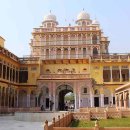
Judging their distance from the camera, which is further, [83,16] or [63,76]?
[83,16]

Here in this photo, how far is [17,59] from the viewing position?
43.2 m

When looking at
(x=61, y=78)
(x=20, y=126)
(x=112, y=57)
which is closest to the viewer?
(x=20, y=126)

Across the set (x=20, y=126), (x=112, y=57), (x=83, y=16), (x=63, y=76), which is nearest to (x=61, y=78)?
(x=63, y=76)

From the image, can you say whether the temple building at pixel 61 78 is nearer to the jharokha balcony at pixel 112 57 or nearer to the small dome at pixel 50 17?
the jharokha balcony at pixel 112 57

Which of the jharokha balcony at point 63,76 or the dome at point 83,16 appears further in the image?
the dome at point 83,16

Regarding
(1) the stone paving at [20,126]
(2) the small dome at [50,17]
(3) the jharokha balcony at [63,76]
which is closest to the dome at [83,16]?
(2) the small dome at [50,17]

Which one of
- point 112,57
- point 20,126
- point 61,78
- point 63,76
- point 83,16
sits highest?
point 83,16

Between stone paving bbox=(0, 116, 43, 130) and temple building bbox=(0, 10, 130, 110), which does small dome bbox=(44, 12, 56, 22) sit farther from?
stone paving bbox=(0, 116, 43, 130)

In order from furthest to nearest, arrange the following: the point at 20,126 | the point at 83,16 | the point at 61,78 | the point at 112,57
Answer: the point at 83,16
the point at 112,57
the point at 61,78
the point at 20,126

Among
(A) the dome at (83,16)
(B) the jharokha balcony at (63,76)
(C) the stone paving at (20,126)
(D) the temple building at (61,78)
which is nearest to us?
(C) the stone paving at (20,126)

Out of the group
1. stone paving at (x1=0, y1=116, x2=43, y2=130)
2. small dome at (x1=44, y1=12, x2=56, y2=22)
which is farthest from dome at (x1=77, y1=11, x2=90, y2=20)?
stone paving at (x1=0, y1=116, x2=43, y2=130)

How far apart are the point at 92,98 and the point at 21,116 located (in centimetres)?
1769

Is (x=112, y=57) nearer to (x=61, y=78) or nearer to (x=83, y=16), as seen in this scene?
(x=61, y=78)

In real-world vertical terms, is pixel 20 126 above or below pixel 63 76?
below
